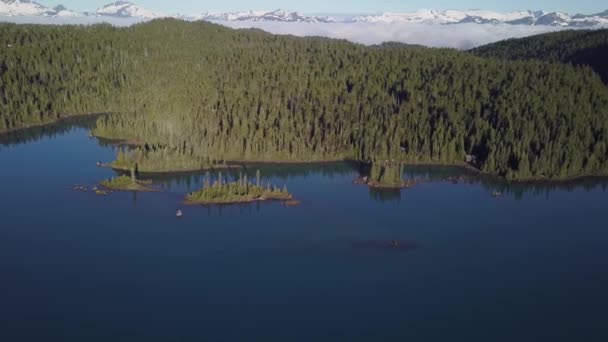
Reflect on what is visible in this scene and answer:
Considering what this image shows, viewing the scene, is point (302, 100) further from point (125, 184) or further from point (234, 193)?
point (125, 184)

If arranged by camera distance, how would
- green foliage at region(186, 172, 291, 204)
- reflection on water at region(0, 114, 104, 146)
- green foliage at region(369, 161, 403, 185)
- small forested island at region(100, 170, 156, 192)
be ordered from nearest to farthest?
green foliage at region(186, 172, 291, 204)
small forested island at region(100, 170, 156, 192)
green foliage at region(369, 161, 403, 185)
reflection on water at region(0, 114, 104, 146)

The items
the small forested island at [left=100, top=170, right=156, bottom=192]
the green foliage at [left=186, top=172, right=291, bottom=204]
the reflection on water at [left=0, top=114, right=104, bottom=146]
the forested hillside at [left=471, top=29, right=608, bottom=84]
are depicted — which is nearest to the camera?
the green foliage at [left=186, top=172, right=291, bottom=204]

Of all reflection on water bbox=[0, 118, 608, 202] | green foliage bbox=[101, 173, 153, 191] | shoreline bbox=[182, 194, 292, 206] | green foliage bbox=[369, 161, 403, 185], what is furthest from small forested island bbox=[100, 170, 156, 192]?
green foliage bbox=[369, 161, 403, 185]

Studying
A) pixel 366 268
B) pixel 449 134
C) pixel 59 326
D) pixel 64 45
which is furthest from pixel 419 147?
pixel 64 45

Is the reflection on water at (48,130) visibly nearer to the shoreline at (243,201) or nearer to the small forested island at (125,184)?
the small forested island at (125,184)

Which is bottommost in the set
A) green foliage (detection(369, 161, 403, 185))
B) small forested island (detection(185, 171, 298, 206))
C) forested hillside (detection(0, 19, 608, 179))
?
small forested island (detection(185, 171, 298, 206))

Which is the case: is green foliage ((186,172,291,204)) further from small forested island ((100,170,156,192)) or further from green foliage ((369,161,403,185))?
green foliage ((369,161,403,185))
